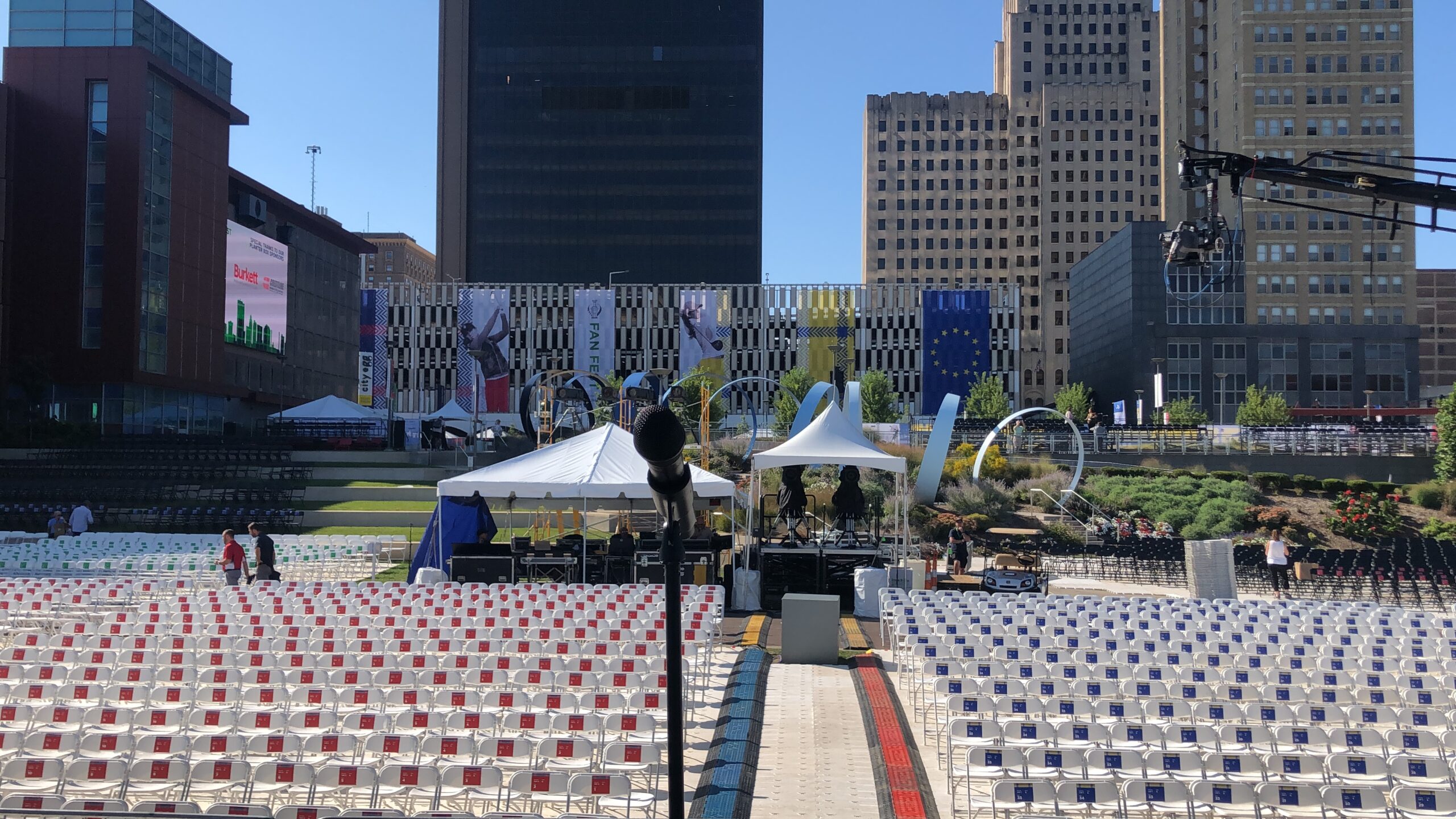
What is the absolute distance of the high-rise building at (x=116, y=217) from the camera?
56.2 meters

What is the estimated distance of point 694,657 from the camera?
13859mm

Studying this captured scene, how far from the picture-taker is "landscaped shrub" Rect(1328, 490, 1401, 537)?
3497cm

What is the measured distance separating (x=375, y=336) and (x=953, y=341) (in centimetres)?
5028

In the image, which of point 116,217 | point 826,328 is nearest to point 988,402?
point 826,328

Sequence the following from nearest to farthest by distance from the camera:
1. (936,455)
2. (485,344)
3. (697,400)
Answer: (936,455), (697,400), (485,344)

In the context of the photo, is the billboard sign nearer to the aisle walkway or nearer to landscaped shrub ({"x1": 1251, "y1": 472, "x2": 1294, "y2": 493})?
landscaped shrub ({"x1": 1251, "y1": 472, "x2": 1294, "y2": 493})

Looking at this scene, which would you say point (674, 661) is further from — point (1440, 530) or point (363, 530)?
point (1440, 530)

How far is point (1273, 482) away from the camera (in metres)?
42.1

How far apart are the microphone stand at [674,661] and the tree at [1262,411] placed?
231ft

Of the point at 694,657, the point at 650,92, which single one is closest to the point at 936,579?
the point at 694,657

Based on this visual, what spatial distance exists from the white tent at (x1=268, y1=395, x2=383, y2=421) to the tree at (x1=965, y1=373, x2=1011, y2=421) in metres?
40.0

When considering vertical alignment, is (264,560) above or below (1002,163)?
below

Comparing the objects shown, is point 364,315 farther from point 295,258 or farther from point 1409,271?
point 1409,271

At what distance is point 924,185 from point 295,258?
76.8 m
